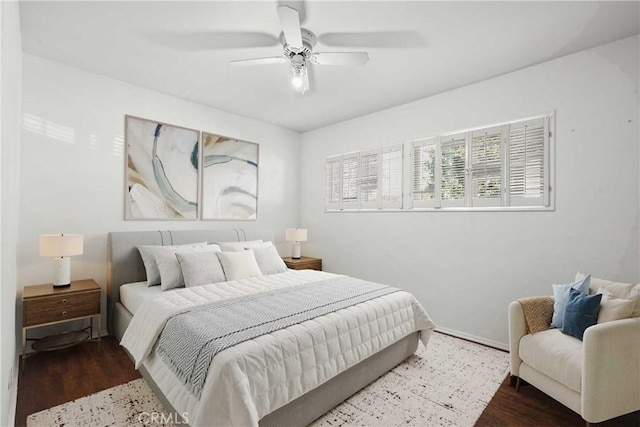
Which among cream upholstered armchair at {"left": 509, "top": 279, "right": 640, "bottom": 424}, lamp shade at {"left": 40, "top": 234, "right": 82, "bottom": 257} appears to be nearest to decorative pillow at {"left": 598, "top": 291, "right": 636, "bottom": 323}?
cream upholstered armchair at {"left": 509, "top": 279, "right": 640, "bottom": 424}

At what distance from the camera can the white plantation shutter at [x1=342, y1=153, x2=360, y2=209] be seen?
4.52 meters

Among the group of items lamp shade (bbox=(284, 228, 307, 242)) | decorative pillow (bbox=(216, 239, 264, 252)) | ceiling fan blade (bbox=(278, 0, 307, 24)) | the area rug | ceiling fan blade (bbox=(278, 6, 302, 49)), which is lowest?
the area rug

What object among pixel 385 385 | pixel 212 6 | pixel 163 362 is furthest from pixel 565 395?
pixel 212 6

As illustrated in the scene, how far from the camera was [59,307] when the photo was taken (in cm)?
267

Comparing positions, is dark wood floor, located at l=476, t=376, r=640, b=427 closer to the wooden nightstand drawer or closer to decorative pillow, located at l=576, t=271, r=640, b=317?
decorative pillow, located at l=576, t=271, r=640, b=317

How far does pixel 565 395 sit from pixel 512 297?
1.18 m

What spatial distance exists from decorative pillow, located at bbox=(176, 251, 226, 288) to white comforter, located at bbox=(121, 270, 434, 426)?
0.18 meters

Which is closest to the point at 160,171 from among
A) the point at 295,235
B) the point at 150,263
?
the point at 150,263

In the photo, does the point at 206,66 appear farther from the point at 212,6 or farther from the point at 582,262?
the point at 582,262

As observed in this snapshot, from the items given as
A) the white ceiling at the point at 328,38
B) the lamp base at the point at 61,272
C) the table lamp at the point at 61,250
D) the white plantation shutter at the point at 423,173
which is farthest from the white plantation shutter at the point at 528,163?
the lamp base at the point at 61,272

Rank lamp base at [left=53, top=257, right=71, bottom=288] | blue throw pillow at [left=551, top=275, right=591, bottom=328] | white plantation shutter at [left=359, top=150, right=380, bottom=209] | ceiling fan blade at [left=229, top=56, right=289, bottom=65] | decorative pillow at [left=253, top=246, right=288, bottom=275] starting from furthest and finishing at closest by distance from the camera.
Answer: white plantation shutter at [left=359, top=150, right=380, bottom=209], decorative pillow at [left=253, top=246, right=288, bottom=275], lamp base at [left=53, top=257, right=71, bottom=288], ceiling fan blade at [left=229, top=56, right=289, bottom=65], blue throw pillow at [left=551, top=275, right=591, bottom=328]

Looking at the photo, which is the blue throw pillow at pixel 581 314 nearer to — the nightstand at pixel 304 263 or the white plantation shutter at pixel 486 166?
the white plantation shutter at pixel 486 166

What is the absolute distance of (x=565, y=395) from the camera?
6.40ft

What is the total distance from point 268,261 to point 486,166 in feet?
8.73
